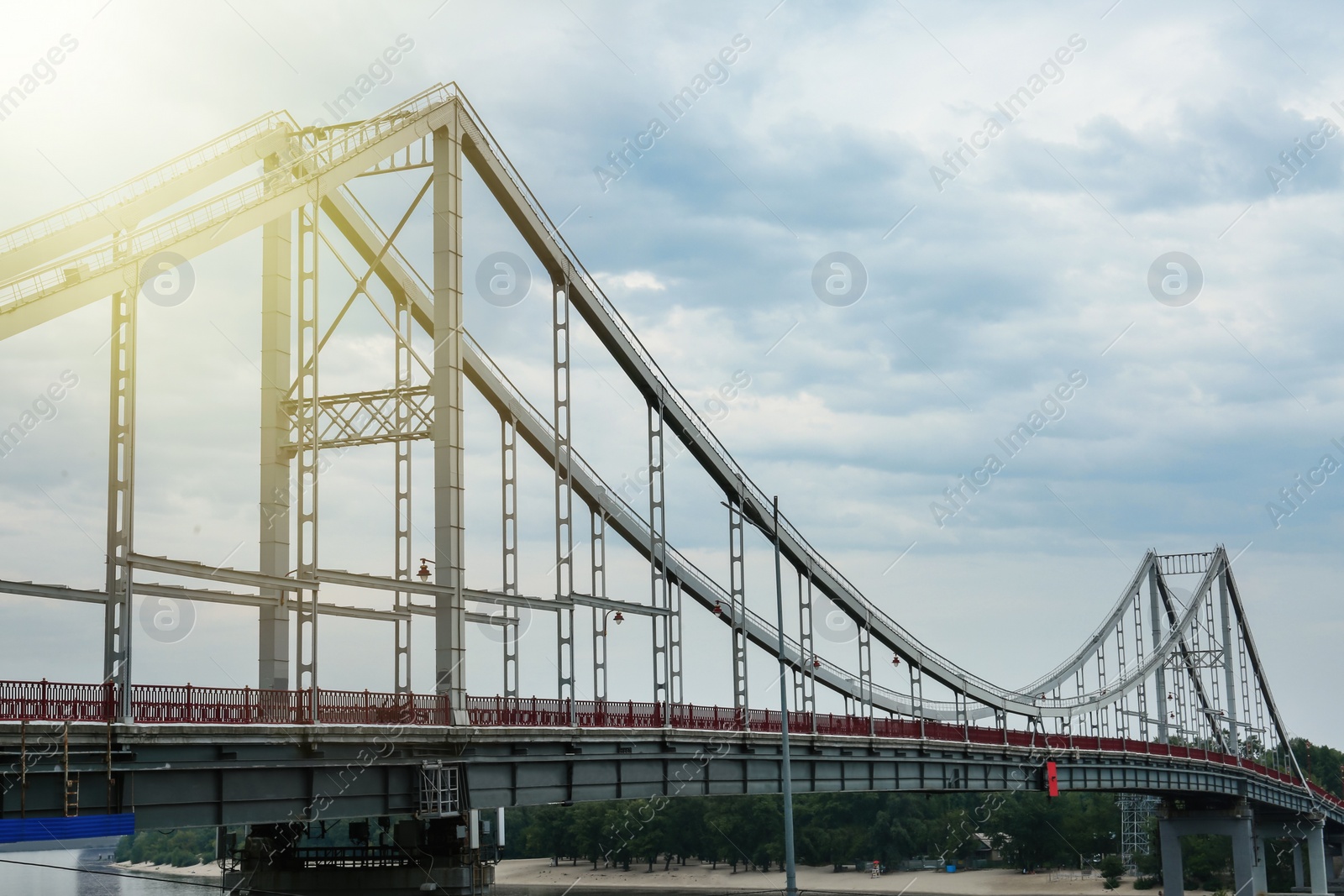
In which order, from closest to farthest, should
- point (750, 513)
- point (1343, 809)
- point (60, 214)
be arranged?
point (60, 214) < point (750, 513) < point (1343, 809)

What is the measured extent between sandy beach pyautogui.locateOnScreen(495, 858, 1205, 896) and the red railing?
75.1 meters

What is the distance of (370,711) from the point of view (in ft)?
111

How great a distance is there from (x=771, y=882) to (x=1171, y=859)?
158ft

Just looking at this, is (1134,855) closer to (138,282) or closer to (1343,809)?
(1343,809)

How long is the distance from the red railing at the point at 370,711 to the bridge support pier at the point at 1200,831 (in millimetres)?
50416

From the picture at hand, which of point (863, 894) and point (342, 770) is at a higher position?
point (342, 770)

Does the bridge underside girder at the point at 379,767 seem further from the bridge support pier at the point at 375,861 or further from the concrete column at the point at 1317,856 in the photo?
the concrete column at the point at 1317,856

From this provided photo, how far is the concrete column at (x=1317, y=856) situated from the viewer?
116750 millimetres

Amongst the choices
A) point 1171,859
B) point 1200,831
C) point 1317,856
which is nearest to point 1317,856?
point 1317,856

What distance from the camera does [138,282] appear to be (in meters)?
31.2

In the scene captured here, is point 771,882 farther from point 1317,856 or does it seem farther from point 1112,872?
point 1317,856

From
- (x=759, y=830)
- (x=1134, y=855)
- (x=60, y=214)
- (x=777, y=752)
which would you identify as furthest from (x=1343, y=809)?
(x=60, y=214)

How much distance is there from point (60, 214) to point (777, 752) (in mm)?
31617

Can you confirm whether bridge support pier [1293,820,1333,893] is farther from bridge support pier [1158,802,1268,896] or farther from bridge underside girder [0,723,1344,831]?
bridge underside girder [0,723,1344,831]
